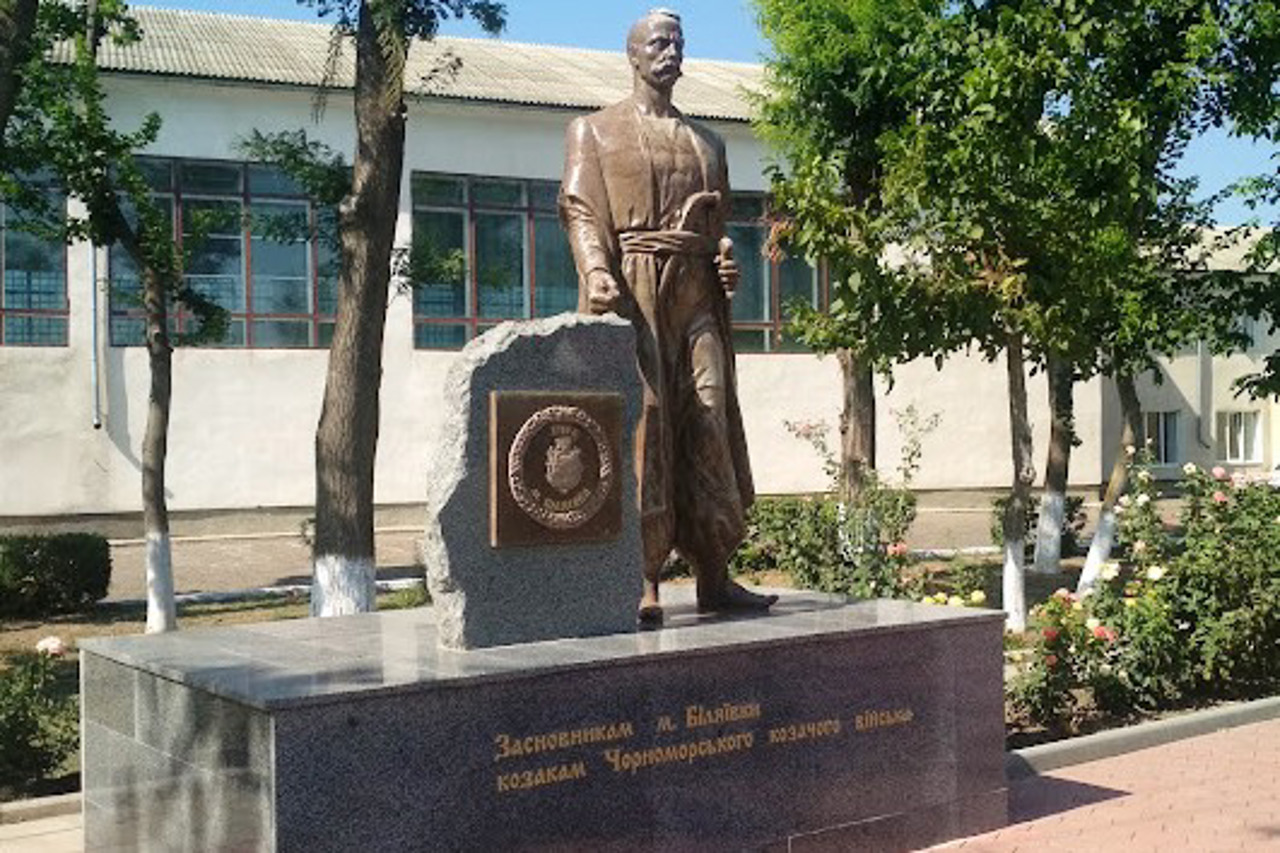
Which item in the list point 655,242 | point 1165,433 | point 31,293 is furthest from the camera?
point 1165,433

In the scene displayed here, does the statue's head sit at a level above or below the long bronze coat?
above

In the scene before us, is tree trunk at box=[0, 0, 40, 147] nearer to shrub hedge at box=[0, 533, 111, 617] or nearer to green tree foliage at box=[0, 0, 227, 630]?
green tree foliage at box=[0, 0, 227, 630]

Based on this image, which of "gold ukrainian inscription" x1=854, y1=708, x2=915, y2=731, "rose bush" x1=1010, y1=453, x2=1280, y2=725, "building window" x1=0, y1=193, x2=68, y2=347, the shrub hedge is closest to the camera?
"gold ukrainian inscription" x1=854, y1=708, x2=915, y2=731

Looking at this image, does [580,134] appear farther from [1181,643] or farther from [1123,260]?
[1123,260]

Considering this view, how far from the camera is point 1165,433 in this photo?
36438 mm

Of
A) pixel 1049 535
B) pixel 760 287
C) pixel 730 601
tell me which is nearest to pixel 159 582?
pixel 730 601

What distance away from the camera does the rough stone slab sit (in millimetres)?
6082

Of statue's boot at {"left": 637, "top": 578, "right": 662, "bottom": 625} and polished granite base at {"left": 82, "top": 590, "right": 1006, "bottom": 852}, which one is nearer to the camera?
polished granite base at {"left": 82, "top": 590, "right": 1006, "bottom": 852}

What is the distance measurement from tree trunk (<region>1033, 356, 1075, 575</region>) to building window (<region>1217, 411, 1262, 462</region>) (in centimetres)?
2058

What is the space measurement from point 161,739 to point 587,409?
6.74ft

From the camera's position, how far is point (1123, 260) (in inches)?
504

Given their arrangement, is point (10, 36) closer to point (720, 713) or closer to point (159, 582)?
point (720, 713)

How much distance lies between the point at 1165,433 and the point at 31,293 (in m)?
24.9

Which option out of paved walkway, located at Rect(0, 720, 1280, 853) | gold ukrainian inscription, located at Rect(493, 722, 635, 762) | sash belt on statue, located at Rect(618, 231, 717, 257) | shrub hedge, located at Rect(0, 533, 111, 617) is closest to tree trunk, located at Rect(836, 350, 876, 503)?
shrub hedge, located at Rect(0, 533, 111, 617)
